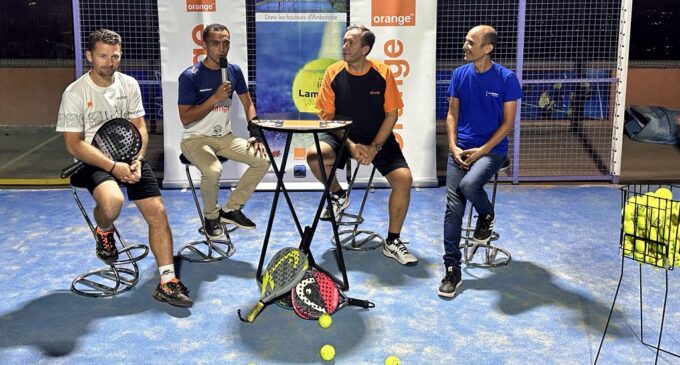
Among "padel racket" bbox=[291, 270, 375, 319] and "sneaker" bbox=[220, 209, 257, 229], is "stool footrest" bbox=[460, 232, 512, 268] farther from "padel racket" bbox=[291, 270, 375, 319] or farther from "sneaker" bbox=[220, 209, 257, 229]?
"sneaker" bbox=[220, 209, 257, 229]

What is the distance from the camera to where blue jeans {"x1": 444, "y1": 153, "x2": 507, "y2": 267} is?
159 inches

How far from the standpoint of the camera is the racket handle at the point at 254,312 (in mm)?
3625

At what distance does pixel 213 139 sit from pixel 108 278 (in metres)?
1.14

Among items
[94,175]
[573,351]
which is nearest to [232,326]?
[94,175]

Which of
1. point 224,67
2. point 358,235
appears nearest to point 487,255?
point 358,235

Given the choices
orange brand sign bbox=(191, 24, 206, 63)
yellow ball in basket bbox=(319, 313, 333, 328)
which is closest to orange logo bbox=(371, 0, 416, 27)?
orange brand sign bbox=(191, 24, 206, 63)

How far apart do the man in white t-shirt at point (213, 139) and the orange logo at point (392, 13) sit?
6.09 ft

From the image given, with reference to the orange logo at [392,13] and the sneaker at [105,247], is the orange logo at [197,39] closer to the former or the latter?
the orange logo at [392,13]

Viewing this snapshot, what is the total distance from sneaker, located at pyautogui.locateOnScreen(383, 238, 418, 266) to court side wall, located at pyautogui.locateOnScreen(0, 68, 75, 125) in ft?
24.2

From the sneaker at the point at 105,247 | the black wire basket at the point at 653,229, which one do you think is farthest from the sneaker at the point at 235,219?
the black wire basket at the point at 653,229

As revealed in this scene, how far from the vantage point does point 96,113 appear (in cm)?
391

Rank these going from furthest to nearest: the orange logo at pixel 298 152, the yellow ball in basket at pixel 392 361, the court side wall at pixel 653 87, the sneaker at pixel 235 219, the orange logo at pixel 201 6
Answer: the court side wall at pixel 653 87, the orange logo at pixel 298 152, the orange logo at pixel 201 6, the sneaker at pixel 235 219, the yellow ball in basket at pixel 392 361

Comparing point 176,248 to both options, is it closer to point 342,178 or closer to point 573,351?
point 342,178

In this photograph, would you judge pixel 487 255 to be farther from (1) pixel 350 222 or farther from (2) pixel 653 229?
(2) pixel 653 229
